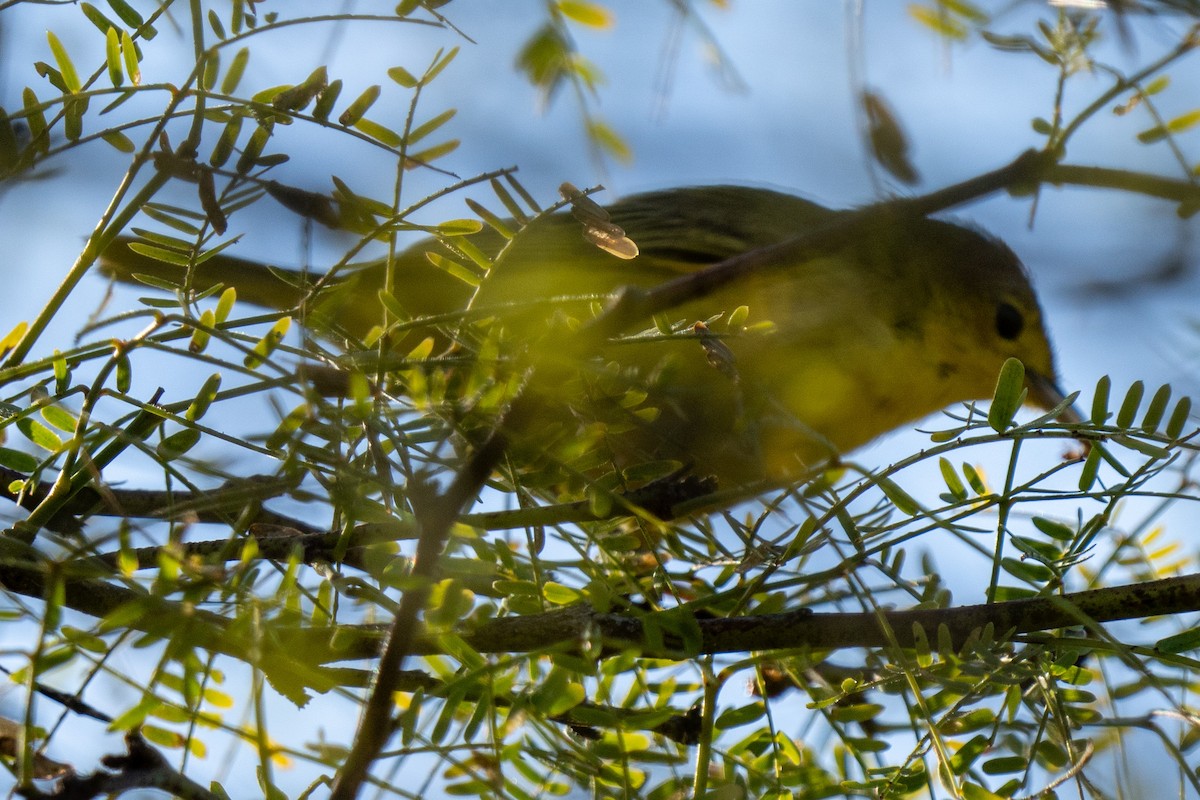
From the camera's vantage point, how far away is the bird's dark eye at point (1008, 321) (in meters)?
3.48

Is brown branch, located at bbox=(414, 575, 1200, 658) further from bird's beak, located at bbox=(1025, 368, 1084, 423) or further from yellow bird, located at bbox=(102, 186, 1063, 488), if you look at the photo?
bird's beak, located at bbox=(1025, 368, 1084, 423)

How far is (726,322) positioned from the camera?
1.54m

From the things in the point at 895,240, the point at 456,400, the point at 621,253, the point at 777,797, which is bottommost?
the point at 777,797

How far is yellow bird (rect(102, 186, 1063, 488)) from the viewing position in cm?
140

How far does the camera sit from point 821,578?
55.1 inches

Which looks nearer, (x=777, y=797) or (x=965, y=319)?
(x=777, y=797)

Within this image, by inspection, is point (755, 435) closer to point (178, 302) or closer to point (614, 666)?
point (614, 666)

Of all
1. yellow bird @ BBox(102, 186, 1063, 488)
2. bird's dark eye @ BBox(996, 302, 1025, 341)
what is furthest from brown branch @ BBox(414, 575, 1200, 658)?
bird's dark eye @ BBox(996, 302, 1025, 341)

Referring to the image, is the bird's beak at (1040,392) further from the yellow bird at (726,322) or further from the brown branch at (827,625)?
the brown branch at (827,625)

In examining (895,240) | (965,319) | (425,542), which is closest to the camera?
(425,542)

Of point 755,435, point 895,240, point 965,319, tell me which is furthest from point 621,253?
point 965,319

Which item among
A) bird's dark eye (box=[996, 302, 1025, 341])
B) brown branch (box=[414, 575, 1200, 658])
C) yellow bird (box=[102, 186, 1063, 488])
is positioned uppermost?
bird's dark eye (box=[996, 302, 1025, 341])

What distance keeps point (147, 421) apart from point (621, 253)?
0.58m

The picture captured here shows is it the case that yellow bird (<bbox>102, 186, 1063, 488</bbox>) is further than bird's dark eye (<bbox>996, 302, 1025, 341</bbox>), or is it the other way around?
bird's dark eye (<bbox>996, 302, 1025, 341</bbox>)
